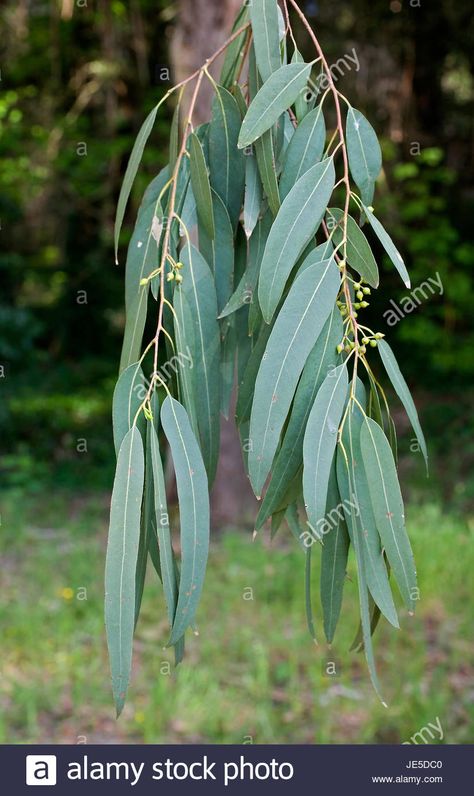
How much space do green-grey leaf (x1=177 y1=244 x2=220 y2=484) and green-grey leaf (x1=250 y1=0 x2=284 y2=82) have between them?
25cm

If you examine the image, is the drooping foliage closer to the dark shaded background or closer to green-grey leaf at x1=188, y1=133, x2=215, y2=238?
green-grey leaf at x1=188, y1=133, x2=215, y2=238

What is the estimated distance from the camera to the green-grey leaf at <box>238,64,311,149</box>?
1080mm

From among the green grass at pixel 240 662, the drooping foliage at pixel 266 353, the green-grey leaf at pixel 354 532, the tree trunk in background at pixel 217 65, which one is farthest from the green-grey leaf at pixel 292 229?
the tree trunk in background at pixel 217 65

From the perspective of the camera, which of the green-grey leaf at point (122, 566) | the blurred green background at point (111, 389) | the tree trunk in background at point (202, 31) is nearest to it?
the green-grey leaf at point (122, 566)

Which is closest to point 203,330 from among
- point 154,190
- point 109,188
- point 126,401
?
point 126,401

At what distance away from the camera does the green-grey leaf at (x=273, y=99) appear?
108 cm

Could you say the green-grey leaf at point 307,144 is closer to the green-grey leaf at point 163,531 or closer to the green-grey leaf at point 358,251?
the green-grey leaf at point 358,251

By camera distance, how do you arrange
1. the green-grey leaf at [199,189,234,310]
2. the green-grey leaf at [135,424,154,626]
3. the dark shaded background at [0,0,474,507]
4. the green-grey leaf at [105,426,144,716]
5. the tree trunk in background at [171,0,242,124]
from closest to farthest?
the green-grey leaf at [105,426,144,716]
the green-grey leaf at [135,424,154,626]
the green-grey leaf at [199,189,234,310]
the tree trunk in background at [171,0,242,124]
the dark shaded background at [0,0,474,507]

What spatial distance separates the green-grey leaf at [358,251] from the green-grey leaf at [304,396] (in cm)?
6

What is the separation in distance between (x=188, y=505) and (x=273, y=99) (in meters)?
0.51

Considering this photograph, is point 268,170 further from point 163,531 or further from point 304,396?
point 163,531

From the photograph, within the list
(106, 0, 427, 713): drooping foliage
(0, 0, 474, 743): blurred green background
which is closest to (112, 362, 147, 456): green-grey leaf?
(106, 0, 427, 713): drooping foliage
